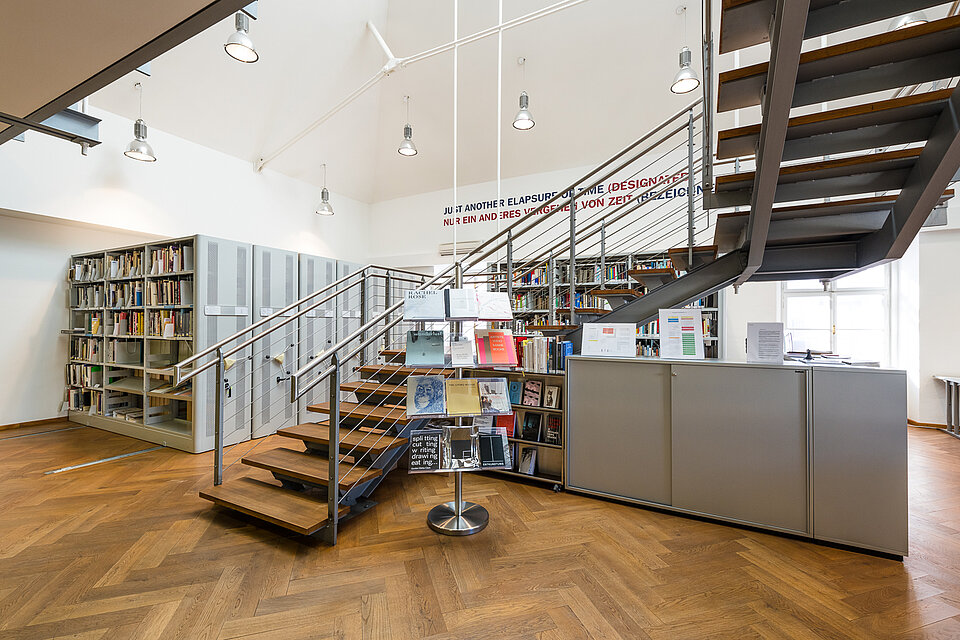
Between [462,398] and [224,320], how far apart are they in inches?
135

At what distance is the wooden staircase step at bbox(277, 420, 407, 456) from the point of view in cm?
318

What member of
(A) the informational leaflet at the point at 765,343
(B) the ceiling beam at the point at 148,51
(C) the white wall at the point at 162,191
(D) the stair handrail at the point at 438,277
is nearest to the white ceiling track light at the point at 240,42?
(C) the white wall at the point at 162,191

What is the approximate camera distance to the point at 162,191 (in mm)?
6098

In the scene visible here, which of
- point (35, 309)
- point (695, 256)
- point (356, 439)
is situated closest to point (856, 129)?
point (695, 256)

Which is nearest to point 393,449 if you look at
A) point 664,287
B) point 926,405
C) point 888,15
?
point 664,287

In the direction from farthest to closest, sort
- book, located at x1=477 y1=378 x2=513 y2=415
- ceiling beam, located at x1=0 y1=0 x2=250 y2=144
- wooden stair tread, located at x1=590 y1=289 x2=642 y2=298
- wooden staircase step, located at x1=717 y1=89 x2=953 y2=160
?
wooden stair tread, located at x1=590 y1=289 x2=642 y2=298, book, located at x1=477 y1=378 x2=513 y2=415, wooden staircase step, located at x1=717 y1=89 x2=953 y2=160, ceiling beam, located at x1=0 y1=0 x2=250 y2=144

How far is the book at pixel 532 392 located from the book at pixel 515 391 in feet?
0.12

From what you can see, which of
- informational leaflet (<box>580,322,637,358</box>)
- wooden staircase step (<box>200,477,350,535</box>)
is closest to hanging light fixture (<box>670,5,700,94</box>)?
informational leaflet (<box>580,322,637,358</box>)

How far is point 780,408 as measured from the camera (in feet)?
→ 9.22

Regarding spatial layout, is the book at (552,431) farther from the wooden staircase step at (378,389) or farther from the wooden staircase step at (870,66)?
the wooden staircase step at (870,66)

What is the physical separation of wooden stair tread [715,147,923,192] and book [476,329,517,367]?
1.59 meters

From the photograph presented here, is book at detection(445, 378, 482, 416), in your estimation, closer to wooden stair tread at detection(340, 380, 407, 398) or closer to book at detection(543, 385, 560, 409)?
wooden stair tread at detection(340, 380, 407, 398)

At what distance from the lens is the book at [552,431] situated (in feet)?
12.1

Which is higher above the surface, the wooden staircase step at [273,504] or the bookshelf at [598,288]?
the bookshelf at [598,288]
